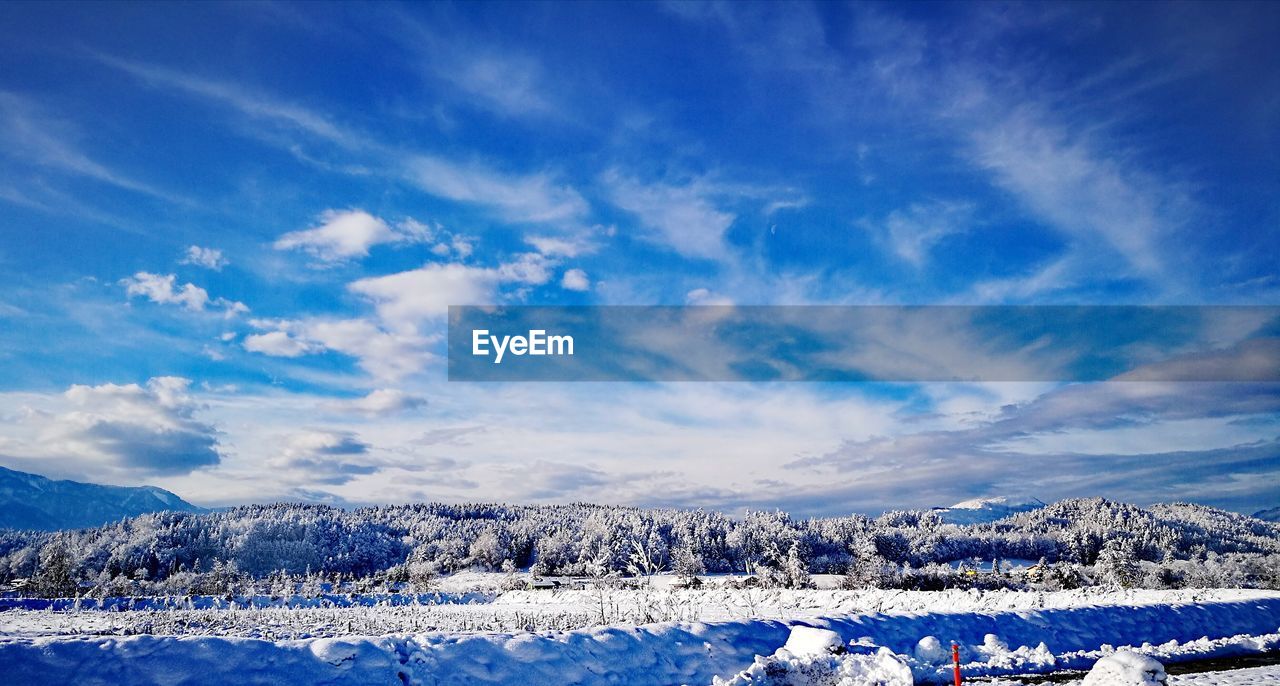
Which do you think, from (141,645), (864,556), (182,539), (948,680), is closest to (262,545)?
(182,539)

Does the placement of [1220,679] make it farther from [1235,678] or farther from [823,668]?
[823,668]

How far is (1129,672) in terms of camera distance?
11.7m

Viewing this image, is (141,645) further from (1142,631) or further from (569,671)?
(1142,631)

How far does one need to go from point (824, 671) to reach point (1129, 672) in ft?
17.3

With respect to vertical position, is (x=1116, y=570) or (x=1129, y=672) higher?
(x=1129, y=672)

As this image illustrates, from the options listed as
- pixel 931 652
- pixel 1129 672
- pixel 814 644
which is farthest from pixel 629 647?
pixel 1129 672

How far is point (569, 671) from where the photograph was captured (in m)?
14.5

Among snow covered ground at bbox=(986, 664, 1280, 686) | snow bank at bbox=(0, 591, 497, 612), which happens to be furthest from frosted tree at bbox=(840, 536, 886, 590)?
snow covered ground at bbox=(986, 664, 1280, 686)

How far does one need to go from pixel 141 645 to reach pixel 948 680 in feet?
54.3

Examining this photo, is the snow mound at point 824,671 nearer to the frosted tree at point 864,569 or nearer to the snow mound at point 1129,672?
the snow mound at point 1129,672

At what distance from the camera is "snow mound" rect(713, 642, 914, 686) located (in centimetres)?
1396

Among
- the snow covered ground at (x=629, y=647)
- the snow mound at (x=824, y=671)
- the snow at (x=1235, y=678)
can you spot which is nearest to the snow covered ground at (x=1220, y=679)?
the snow at (x=1235, y=678)

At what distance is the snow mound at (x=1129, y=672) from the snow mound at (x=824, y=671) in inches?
129

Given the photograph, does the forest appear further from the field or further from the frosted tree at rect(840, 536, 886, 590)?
the field
